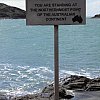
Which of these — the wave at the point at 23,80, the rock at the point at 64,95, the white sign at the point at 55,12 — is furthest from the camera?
the wave at the point at 23,80

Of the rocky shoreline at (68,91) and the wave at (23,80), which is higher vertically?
the rocky shoreline at (68,91)

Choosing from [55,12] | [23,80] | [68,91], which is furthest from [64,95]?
[23,80]

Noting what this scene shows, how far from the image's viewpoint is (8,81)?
80.5ft

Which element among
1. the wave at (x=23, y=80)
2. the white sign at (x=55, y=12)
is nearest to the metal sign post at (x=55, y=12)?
the white sign at (x=55, y=12)

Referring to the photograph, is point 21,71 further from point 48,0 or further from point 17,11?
point 17,11

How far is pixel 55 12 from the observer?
7461mm

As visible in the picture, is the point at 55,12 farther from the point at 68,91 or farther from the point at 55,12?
the point at 68,91

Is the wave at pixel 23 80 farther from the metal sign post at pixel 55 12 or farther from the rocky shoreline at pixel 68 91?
the metal sign post at pixel 55 12

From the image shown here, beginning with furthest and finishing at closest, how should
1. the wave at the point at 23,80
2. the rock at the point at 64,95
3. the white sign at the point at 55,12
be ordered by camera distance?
the wave at the point at 23,80 → the rock at the point at 64,95 → the white sign at the point at 55,12

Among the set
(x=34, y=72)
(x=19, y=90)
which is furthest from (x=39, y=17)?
(x=34, y=72)

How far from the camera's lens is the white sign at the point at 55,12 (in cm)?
746

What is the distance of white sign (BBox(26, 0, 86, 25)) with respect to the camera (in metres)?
7.46

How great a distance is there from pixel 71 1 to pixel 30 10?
861 millimetres

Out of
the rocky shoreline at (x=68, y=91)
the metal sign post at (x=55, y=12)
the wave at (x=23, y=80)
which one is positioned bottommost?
the wave at (x=23, y=80)
